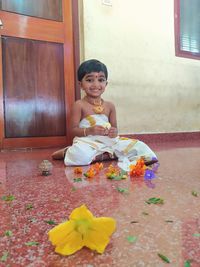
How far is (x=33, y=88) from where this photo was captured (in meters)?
2.70

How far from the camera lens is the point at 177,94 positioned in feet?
11.6

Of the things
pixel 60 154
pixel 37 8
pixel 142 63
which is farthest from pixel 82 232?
pixel 142 63

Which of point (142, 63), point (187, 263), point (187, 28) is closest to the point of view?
point (187, 263)

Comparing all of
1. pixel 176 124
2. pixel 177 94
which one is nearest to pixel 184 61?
pixel 177 94

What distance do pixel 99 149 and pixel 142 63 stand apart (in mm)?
1835

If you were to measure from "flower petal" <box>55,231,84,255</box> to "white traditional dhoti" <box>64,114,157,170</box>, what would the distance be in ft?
3.42

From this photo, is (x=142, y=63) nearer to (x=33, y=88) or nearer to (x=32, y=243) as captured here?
(x=33, y=88)

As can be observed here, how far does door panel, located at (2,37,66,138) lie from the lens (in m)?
2.59

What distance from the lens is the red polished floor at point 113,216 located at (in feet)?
1.40

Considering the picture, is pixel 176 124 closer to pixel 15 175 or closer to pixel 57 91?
pixel 57 91

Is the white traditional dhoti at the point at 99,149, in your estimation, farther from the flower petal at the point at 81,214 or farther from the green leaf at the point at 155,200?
the flower petal at the point at 81,214

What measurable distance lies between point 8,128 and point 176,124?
6.10ft

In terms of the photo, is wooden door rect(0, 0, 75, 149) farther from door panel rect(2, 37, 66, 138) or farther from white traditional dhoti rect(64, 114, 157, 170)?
white traditional dhoti rect(64, 114, 157, 170)

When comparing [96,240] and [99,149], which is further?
[99,149]
